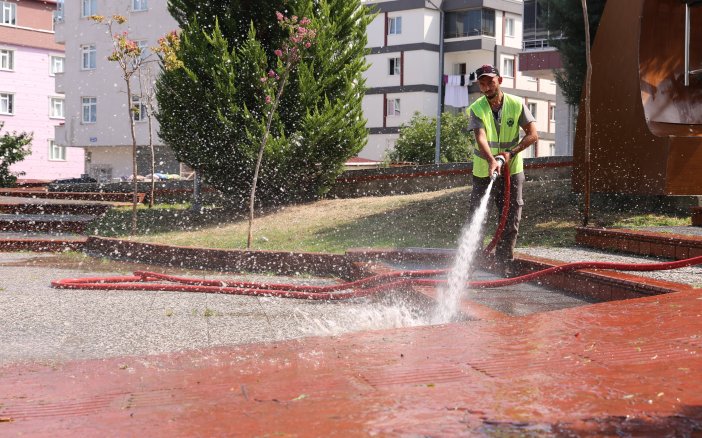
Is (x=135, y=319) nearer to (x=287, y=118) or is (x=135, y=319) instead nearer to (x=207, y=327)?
(x=207, y=327)

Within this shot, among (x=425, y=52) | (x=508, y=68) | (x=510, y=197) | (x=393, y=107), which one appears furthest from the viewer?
(x=508, y=68)

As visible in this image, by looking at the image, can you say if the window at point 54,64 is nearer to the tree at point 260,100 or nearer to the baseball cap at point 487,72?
the tree at point 260,100

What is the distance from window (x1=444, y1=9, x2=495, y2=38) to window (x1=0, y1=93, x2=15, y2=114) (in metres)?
26.8

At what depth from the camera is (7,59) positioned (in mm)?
57750

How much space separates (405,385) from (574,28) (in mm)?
14675

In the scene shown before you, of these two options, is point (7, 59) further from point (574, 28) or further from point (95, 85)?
point (574, 28)

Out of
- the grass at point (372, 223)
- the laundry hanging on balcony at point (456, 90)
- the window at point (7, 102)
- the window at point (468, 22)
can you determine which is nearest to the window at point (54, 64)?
the window at point (7, 102)

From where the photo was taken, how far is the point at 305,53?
65.9ft

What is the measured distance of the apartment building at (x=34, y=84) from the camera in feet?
188

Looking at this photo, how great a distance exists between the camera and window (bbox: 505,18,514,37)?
2317 inches

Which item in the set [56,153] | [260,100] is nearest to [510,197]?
[260,100]

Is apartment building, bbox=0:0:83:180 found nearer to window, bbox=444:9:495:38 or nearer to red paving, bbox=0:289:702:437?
window, bbox=444:9:495:38

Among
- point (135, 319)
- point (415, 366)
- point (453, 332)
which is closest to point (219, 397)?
point (415, 366)

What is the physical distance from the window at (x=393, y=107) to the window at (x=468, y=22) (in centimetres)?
517
